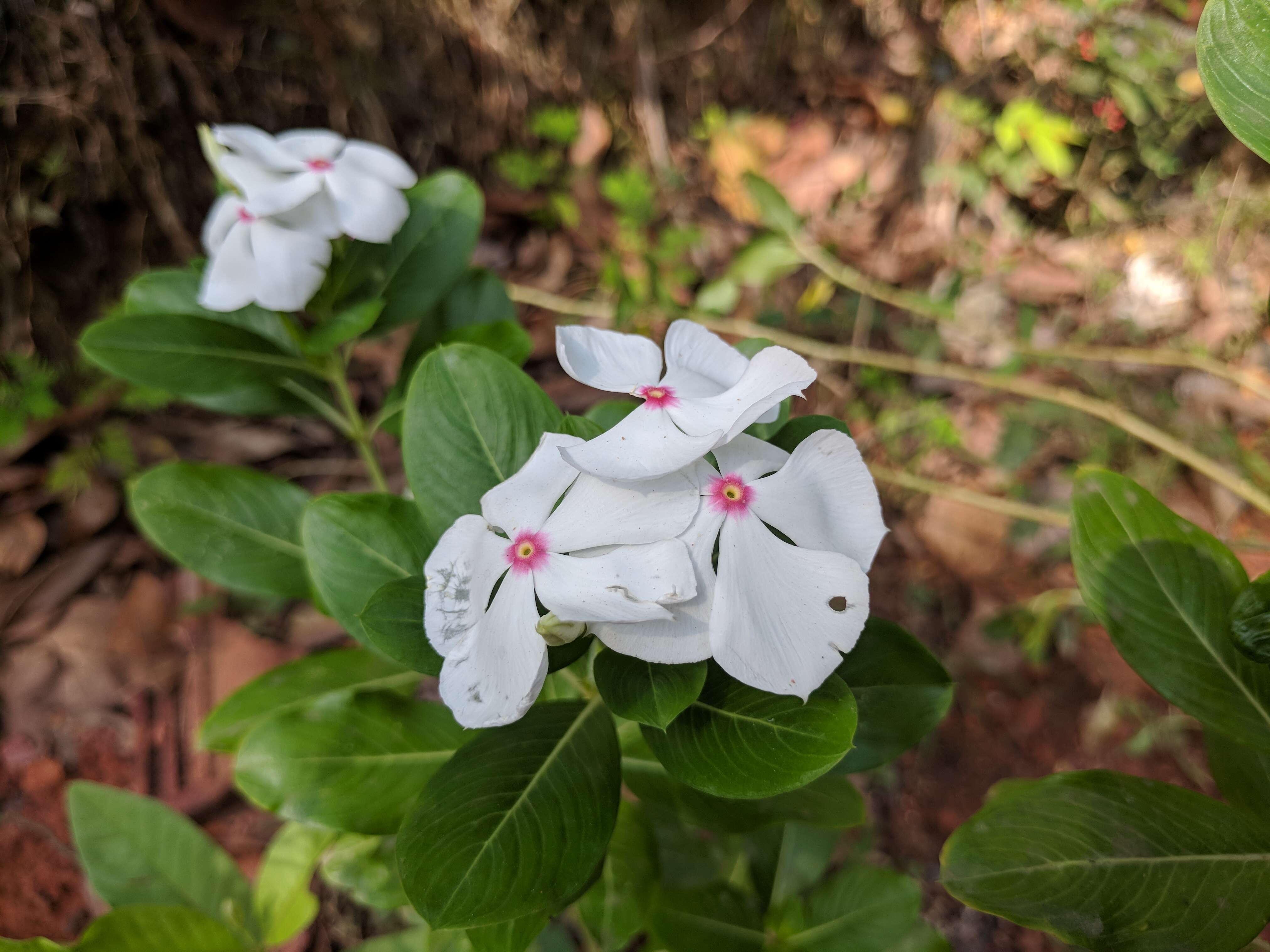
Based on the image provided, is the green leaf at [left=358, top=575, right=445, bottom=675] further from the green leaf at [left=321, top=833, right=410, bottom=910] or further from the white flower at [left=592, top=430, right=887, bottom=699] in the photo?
the green leaf at [left=321, top=833, right=410, bottom=910]

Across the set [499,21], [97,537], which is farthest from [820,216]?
[97,537]

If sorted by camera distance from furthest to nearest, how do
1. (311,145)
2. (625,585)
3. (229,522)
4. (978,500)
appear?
(978,500) < (229,522) < (311,145) < (625,585)

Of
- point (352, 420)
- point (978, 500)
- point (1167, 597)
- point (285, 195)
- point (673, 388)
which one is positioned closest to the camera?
point (673, 388)

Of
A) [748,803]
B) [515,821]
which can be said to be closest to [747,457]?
[515,821]

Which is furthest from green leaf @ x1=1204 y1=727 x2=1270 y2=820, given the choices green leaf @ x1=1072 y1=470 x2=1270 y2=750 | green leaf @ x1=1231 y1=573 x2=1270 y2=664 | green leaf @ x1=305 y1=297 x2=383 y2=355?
green leaf @ x1=305 y1=297 x2=383 y2=355

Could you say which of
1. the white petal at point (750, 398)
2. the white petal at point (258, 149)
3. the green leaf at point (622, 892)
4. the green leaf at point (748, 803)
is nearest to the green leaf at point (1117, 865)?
the green leaf at point (748, 803)

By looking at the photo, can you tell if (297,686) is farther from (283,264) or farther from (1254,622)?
(1254,622)

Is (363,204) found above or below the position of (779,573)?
above
